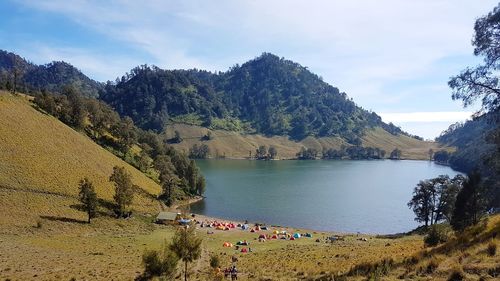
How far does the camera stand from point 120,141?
12638cm

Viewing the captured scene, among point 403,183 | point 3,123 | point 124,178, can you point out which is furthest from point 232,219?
point 403,183

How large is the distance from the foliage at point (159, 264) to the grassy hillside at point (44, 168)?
4215 cm

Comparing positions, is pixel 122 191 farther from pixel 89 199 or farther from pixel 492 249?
pixel 492 249

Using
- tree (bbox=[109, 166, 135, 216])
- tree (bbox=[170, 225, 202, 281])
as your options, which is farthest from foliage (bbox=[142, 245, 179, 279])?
tree (bbox=[109, 166, 135, 216])

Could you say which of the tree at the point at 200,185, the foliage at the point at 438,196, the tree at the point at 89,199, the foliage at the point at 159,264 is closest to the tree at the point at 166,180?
the tree at the point at 200,185

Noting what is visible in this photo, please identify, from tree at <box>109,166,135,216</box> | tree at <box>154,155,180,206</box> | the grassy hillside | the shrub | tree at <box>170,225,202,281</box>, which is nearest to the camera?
the shrub

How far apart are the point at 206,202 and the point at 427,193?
62.4 m

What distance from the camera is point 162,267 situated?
2814cm

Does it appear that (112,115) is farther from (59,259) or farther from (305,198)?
(59,259)

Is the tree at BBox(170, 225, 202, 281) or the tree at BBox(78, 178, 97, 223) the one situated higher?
the tree at BBox(170, 225, 202, 281)

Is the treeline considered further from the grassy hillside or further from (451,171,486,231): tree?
(451,171,486,231): tree

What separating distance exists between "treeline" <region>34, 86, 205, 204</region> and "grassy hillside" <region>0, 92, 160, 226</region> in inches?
286

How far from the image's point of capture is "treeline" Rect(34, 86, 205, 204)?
378 ft

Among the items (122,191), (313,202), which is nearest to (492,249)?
(122,191)
